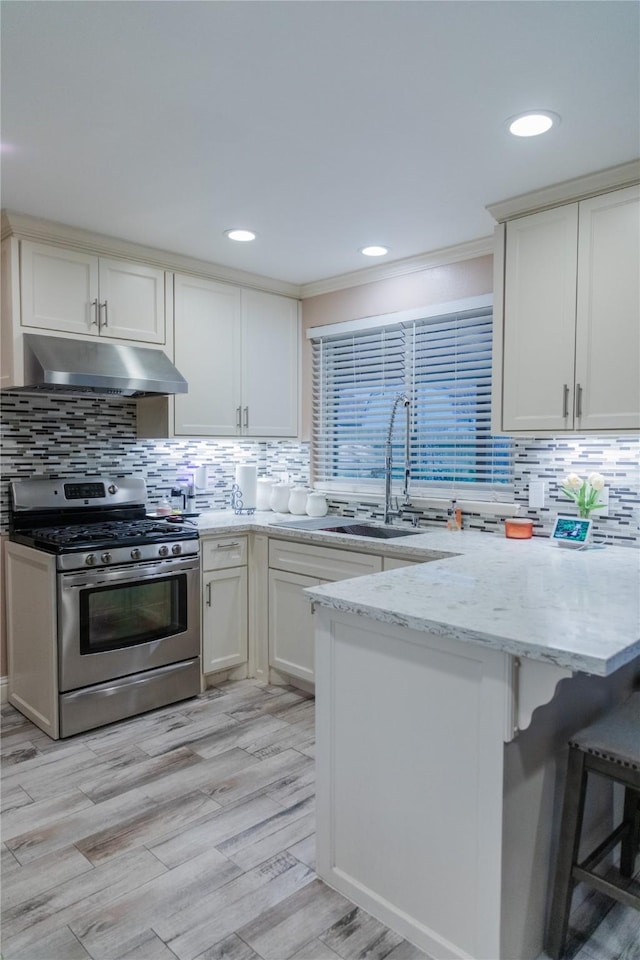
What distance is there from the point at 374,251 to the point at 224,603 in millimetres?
2117

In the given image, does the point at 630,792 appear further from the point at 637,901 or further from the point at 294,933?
the point at 294,933

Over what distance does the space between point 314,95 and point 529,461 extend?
1.92 m

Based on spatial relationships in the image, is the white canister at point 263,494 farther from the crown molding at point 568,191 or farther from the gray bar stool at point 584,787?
the gray bar stool at point 584,787

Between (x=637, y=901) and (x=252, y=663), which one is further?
(x=252, y=663)

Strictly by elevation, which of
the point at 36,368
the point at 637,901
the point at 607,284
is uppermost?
the point at 607,284

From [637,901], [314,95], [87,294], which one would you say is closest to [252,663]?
[87,294]

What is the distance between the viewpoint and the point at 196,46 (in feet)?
5.63

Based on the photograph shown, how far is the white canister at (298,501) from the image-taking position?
13.1ft

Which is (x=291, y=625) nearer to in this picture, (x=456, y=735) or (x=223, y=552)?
(x=223, y=552)

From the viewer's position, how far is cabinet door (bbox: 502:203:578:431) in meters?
2.62

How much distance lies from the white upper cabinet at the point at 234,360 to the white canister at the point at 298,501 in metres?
0.42

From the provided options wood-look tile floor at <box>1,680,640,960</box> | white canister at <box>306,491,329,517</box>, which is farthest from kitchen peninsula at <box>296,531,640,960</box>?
white canister at <box>306,491,329,517</box>

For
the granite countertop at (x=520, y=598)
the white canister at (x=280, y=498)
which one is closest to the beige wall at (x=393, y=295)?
the white canister at (x=280, y=498)

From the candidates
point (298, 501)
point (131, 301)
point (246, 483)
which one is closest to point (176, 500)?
point (246, 483)
